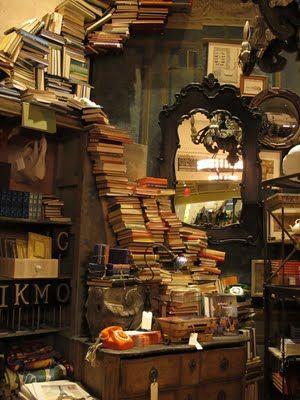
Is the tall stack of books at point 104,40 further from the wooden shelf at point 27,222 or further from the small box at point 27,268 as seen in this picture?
the small box at point 27,268

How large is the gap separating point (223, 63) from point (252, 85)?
36cm

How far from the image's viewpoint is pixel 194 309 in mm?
3936

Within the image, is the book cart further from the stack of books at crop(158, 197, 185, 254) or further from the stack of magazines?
the stack of magazines

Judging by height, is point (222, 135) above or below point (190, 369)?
above

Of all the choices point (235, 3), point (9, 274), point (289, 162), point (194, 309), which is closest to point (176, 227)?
point (194, 309)

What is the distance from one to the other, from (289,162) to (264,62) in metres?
0.59

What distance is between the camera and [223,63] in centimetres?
510

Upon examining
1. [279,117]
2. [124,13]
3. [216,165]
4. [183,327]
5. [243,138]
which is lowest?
[183,327]

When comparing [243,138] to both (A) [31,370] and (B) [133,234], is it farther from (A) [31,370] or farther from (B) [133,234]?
(A) [31,370]

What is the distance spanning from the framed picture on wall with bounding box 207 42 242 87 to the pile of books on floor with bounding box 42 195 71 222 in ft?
6.96

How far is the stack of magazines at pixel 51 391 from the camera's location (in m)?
3.37

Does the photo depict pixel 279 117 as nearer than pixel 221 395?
No

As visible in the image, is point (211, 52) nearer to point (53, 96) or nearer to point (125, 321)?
point (53, 96)

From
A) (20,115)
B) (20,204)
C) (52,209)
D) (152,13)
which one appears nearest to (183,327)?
(52,209)
